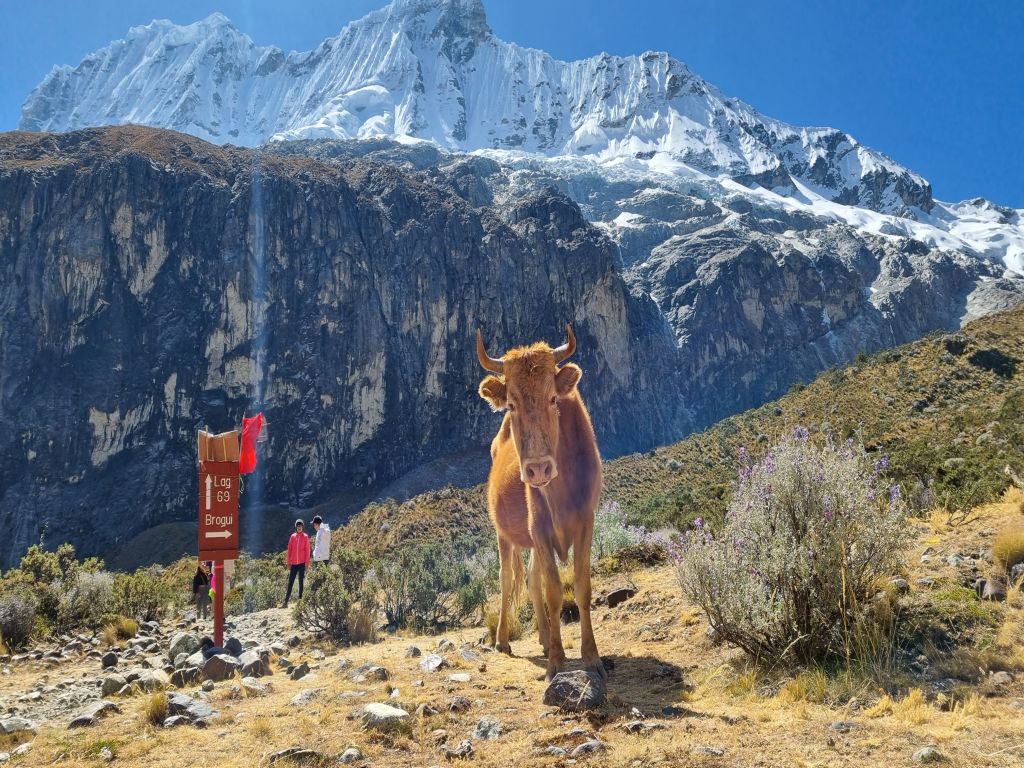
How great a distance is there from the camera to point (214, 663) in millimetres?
6727

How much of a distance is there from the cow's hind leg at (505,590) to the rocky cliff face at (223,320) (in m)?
79.5

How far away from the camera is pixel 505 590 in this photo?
24.9 ft

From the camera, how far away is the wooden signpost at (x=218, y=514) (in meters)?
8.67

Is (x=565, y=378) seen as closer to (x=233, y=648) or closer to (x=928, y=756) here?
(x=928, y=756)

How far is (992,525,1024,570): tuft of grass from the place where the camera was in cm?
530

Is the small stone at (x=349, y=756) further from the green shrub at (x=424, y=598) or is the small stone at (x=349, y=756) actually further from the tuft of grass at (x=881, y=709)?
the green shrub at (x=424, y=598)

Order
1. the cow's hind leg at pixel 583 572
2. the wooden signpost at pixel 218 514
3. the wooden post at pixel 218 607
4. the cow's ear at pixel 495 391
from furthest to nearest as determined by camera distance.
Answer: the wooden signpost at pixel 218 514, the wooden post at pixel 218 607, the cow's ear at pixel 495 391, the cow's hind leg at pixel 583 572

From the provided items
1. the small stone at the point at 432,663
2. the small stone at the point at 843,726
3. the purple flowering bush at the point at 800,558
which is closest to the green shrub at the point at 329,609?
the small stone at the point at 432,663

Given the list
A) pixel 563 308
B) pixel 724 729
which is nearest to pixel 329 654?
pixel 724 729

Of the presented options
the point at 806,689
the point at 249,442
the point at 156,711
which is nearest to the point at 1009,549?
the point at 806,689

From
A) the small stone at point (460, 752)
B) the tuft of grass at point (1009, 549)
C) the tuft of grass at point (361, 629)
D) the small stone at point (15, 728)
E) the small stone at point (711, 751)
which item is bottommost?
the tuft of grass at point (361, 629)

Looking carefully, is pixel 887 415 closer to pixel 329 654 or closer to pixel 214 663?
pixel 329 654

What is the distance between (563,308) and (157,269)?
59.3 m

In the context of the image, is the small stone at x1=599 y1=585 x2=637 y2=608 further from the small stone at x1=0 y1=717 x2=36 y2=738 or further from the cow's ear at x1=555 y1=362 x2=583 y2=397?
the small stone at x1=0 y1=717 x2=36 y2=738
